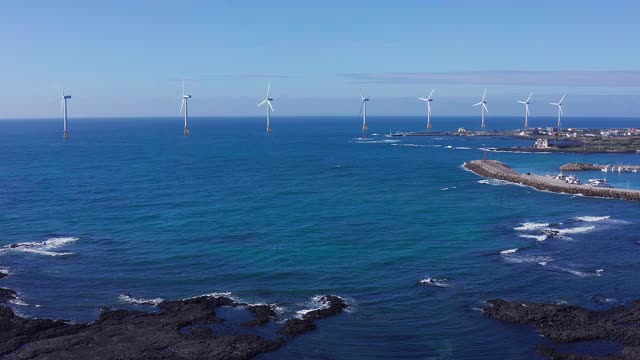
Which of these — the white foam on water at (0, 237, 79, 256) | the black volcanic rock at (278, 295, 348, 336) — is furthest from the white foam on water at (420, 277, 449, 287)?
the white foam on water at (0, 237, 79, 256)

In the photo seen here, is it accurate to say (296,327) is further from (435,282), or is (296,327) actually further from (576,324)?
(576,324)

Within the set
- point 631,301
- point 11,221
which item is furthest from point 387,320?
point 11,221

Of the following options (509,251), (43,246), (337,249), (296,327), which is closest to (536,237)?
(509,251)

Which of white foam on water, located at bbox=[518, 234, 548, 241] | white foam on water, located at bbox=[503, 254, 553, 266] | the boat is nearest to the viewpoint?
white foam on water, located at bbox=[503, 254, 553, 266]

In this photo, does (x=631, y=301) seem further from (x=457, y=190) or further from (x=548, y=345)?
(x=457, y=190)

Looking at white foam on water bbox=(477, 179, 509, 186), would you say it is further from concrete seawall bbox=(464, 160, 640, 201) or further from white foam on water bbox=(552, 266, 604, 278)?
white foam on water bbox=(552, 266, 604, 278)
